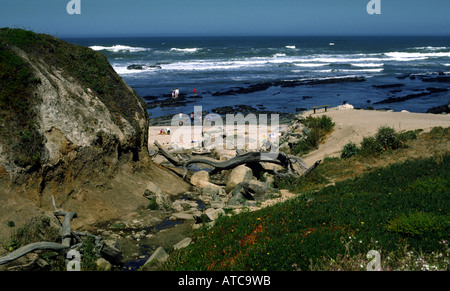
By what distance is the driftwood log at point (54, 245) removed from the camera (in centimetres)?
828

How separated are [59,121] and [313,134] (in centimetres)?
A: 1373

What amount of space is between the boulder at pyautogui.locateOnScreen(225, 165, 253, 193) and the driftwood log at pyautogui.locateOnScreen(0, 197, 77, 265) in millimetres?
6812

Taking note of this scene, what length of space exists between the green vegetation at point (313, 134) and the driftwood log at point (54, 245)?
1323 cm

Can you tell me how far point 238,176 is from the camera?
53.7 feet

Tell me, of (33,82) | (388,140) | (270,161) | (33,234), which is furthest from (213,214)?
(388,140)

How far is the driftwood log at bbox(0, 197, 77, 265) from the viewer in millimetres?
8282

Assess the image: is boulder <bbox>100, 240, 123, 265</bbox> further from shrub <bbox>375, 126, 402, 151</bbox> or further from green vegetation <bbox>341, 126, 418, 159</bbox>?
shrub <bbox>375, 126, 402, 151</bbox>

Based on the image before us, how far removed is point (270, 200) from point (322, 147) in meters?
8.41

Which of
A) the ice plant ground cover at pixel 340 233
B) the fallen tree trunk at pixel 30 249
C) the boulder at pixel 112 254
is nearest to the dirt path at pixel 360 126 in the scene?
the ice plant ground cover at pixel 340 233

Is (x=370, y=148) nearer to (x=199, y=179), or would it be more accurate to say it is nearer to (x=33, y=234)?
(x=199, y=179)

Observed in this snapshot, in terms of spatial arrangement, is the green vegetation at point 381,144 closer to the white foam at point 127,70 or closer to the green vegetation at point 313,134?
the green vegetation at point 313,134
